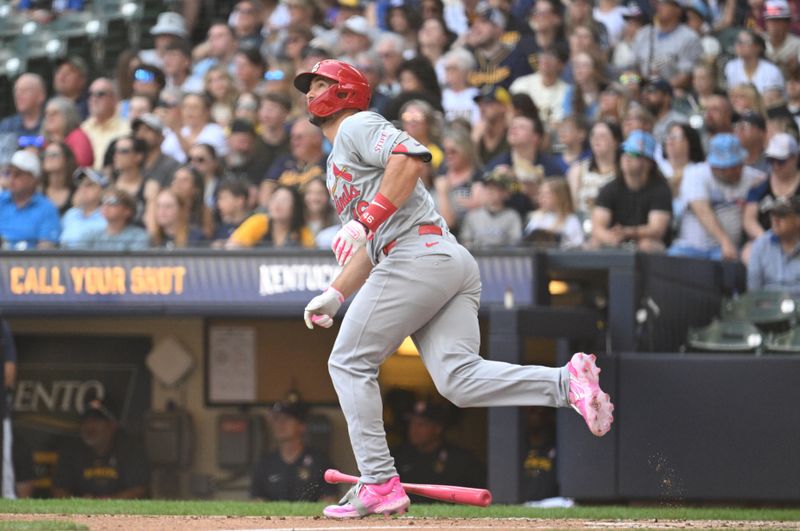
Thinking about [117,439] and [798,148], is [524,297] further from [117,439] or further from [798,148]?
[117,439]

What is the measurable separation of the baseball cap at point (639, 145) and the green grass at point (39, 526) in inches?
218

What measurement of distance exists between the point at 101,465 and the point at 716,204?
4949 millimetres

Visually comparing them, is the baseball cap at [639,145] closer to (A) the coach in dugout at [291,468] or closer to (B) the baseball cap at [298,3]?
(A) the coach in dugout at [291,468]

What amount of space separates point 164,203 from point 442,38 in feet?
11.3

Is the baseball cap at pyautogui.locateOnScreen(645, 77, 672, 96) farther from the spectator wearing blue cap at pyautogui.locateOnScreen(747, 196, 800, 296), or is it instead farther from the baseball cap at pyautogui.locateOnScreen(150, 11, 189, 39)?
the baseball cap at pyautogui.locateOnScreen(150, 11, 189, 39)

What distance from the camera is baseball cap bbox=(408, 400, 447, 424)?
10836 millimetres

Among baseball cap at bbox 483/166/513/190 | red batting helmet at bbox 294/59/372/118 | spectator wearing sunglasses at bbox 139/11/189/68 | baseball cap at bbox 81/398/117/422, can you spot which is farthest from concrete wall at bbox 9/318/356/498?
red batting helmet at bbox 294/59/372/118

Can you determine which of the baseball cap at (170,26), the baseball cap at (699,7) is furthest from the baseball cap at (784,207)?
the baseball cap at (170,26)

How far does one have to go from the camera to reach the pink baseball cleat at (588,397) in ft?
19.2

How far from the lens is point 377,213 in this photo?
5.82 metres

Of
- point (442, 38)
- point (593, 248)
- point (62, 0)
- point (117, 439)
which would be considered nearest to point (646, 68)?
point (442, 38)

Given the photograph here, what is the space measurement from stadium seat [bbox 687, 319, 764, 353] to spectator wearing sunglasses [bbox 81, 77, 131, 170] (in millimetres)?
5591

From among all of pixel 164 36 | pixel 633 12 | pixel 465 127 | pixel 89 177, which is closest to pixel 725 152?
pixel 465 127

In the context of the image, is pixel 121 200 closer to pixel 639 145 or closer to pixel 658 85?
pixel 639 145
